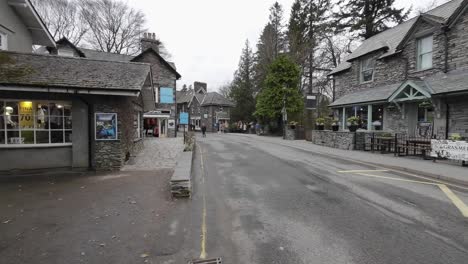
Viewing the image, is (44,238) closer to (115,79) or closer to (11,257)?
(11,257)

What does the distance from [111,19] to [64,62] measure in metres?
29.7

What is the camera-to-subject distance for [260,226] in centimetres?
463

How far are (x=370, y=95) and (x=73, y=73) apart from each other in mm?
18361

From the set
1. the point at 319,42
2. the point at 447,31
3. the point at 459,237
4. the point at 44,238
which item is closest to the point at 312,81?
the point at 319,42

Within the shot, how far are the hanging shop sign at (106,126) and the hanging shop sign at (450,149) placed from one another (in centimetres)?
1382

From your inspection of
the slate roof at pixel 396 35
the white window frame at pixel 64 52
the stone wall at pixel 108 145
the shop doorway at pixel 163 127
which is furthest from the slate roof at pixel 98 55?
the slate roof at pixel 396 35

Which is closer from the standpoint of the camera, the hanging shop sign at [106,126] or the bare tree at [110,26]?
the hanging shop sign at [106,126]

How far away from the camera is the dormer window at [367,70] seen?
65.1 feet

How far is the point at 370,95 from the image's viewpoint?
59.9 ft

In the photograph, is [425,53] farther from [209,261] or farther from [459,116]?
[209,261]

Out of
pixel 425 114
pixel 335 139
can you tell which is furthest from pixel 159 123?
pixel 425 114

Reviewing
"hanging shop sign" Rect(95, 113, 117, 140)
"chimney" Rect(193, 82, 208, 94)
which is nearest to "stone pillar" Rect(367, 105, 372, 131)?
"hanging shop sign" Rect(95, 113, 117, 140)

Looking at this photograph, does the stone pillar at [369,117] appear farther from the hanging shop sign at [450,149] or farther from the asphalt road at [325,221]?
the asphalt road at [325,221]

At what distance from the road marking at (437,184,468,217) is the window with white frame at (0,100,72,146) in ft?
39.0
